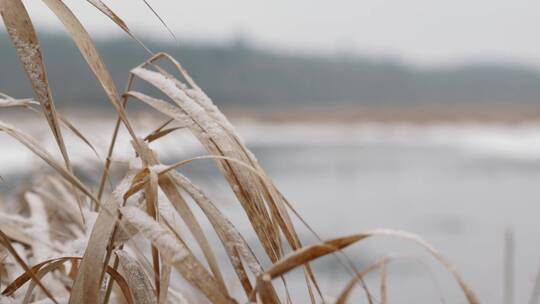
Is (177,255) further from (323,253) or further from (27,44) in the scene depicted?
(27,44)

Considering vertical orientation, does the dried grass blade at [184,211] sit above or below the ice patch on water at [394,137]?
above

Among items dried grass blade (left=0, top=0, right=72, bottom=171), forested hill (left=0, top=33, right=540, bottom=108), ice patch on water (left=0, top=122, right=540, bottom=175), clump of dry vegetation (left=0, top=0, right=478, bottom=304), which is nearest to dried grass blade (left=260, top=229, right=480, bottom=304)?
clump of dry vegetation (left=0, top=0, right=478, bottom=304)

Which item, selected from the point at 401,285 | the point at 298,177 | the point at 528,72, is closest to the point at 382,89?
the point at 528,72

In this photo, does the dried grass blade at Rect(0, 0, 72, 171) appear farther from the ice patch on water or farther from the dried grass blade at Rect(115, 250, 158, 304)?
the ice patch on water

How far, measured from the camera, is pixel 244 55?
348 ft

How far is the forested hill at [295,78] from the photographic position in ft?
298

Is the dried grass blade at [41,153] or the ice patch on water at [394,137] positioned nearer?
the dried grass blade at [41,153]

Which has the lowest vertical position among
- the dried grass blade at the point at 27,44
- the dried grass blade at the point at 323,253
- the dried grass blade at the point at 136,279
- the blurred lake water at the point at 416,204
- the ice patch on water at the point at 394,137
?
the ice patch on water at the point at 394,137

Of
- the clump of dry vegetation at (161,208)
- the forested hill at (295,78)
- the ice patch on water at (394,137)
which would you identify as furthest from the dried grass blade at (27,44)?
the forested hill at (295,78)

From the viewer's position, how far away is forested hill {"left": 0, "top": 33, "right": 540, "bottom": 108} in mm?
90812

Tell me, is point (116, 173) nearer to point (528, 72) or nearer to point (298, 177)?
point (298, 177)

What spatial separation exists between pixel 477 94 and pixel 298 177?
106783mm

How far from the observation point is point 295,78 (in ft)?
346

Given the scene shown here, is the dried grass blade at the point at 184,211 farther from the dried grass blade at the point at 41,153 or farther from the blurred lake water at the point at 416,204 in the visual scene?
the blurred lake water at the point at 416,204
